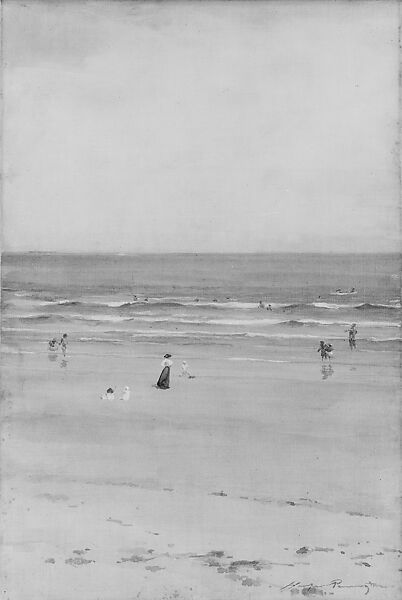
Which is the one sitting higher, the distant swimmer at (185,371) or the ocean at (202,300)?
the ocean at (202,300)

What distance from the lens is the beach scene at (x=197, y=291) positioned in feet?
7.71

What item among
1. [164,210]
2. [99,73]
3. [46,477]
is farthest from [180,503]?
[99,73]

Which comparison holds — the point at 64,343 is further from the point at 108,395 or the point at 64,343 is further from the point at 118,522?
the point at 118,522

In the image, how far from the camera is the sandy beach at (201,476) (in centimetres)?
233

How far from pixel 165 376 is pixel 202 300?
1.03ft

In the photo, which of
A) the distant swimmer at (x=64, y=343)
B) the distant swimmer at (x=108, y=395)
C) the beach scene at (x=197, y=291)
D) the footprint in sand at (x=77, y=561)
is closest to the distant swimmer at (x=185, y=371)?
the beach scene at (x=197, y=291)

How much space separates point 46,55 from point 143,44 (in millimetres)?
367

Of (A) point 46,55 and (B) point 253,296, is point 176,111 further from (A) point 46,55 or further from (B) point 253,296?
(B) point 253,296

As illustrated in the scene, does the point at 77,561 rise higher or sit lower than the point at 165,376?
lower

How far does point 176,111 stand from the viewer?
2.40m

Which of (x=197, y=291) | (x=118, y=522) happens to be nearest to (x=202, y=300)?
(x=197, y=291)

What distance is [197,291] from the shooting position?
2.38 meters
